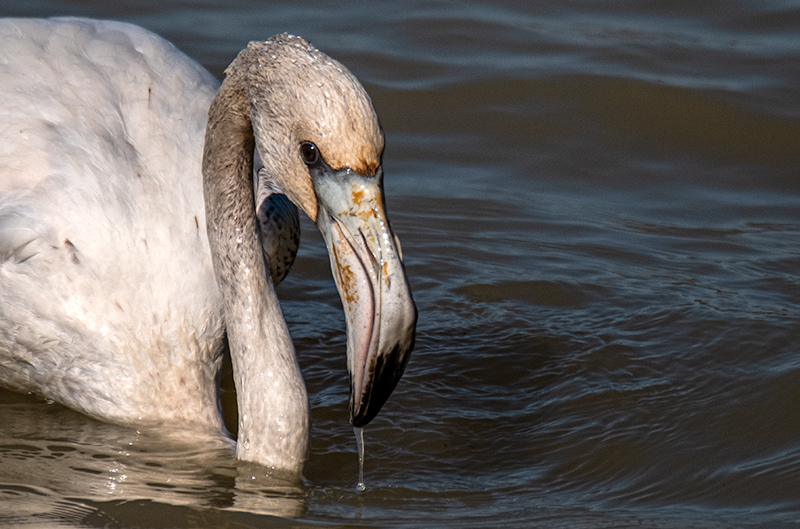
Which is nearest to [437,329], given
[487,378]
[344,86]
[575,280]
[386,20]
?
[487,378]

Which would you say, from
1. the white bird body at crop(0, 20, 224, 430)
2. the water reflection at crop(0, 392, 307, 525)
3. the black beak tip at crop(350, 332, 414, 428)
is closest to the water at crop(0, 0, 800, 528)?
the water reflection at crop(0, 392, 307, 525)

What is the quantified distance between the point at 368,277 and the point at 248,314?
2.85 feet

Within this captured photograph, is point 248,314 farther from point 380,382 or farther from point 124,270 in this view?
point 380,382

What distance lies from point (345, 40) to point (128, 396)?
5157 millimetres

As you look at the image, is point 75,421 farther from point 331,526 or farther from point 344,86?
point 344,86

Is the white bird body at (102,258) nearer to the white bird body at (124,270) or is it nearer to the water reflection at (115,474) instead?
the white bird body at (124,270)

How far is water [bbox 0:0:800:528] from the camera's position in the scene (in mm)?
4141

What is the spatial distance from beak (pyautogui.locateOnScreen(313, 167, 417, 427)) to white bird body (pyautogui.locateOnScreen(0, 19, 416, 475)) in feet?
2.14

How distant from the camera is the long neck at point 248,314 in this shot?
165 inches

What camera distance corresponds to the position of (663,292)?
6.06 m

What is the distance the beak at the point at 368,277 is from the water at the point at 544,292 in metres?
0.58

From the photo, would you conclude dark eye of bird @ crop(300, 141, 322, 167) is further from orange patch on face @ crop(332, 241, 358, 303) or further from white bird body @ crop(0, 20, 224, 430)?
white bird body @ crop(0, 20, 224, 430)

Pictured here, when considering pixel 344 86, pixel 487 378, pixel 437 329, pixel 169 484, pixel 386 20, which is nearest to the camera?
pixel 344 86

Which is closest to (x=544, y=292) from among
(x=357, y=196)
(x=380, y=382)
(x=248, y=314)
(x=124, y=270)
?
(x=248, y=314)
